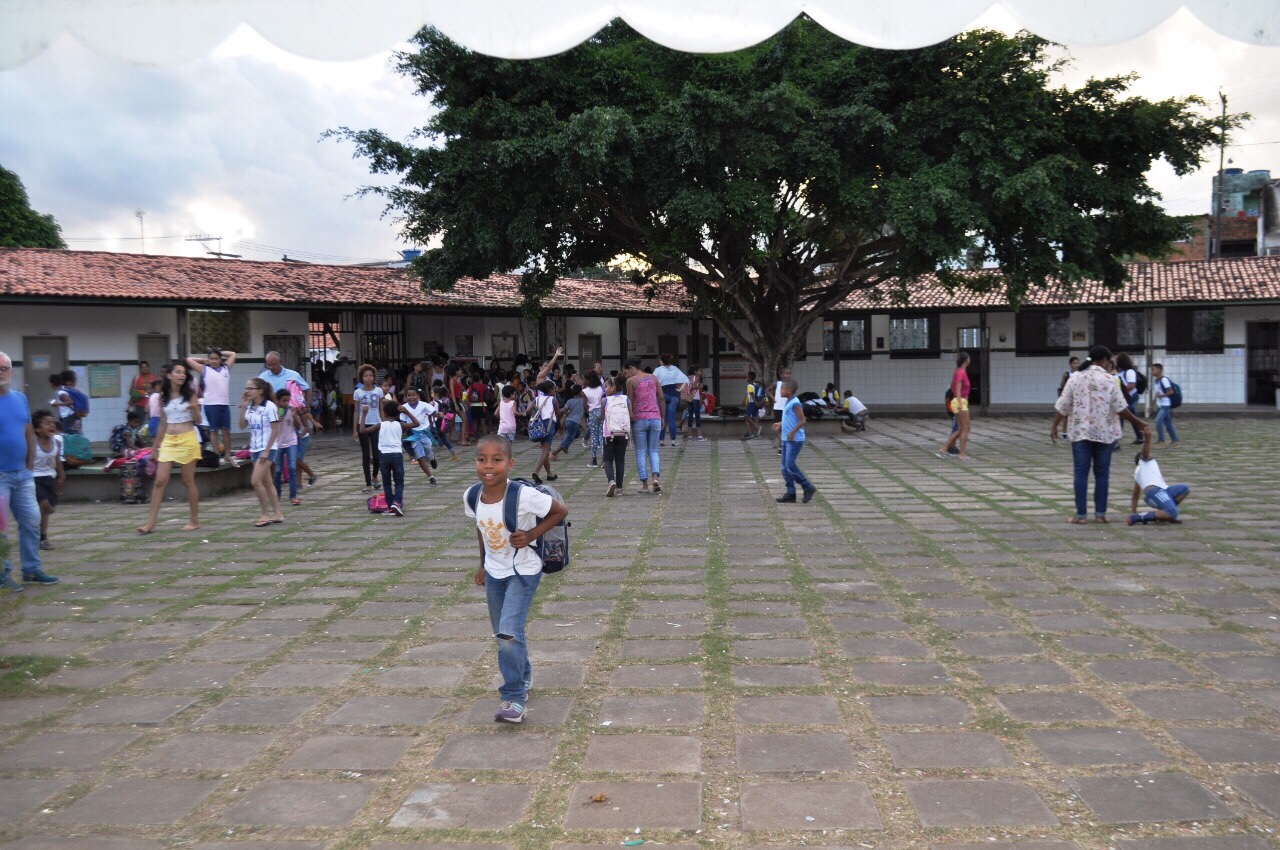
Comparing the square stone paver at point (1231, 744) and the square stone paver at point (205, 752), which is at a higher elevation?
the square stone paver at point (1231, 744)

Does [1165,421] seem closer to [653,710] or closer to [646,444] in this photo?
[646,444]

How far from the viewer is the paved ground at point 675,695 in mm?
3498

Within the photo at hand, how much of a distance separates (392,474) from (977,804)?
804 centimetres

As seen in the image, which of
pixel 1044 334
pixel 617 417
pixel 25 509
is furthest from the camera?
pixel 1044 334

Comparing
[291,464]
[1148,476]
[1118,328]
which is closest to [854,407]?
A: [1118,328]

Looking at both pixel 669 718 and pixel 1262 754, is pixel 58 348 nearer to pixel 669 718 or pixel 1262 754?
pixel 669 718

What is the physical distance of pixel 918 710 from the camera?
4477 millimetres

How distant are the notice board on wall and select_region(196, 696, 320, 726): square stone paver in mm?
17389

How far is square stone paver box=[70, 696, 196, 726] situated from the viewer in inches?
179

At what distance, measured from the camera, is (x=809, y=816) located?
348 cm

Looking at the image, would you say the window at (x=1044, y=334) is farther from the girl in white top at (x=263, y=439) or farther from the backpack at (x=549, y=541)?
the backpack at (x=549, y=541)

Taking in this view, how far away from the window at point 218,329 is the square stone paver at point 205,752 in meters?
18.3

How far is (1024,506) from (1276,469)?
5.25m

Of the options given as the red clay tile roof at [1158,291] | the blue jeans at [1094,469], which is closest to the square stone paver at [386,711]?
the blue jeans at [1094,469]
